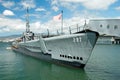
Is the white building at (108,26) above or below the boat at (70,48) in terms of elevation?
above

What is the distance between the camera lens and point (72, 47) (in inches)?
1239

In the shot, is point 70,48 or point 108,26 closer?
point 108,26

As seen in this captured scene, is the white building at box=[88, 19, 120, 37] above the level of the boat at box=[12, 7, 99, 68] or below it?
above

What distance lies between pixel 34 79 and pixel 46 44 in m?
14.9

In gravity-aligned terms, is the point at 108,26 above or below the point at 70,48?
above

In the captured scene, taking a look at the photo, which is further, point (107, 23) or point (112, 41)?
point (112, 41)

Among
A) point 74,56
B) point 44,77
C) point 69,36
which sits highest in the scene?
point 69,36

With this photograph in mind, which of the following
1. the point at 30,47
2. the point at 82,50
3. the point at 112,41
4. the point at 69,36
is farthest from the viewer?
the point at 112,41

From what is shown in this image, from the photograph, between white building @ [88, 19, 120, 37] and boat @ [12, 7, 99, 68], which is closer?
white building @ [88, 19, 120, 37]

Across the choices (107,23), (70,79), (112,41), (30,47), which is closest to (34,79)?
(70,79)

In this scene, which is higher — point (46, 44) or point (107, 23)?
point (107, 23)

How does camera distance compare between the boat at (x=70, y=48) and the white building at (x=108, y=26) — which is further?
the boat at (x=70, y=48)

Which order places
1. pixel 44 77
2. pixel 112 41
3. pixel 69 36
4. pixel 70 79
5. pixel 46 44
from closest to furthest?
pixel 70 79
pixel 44 77
pixel 69 36
pixel 46 44
pixel 112 41

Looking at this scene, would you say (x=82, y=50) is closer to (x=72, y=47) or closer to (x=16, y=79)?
(x=72, y=47)
